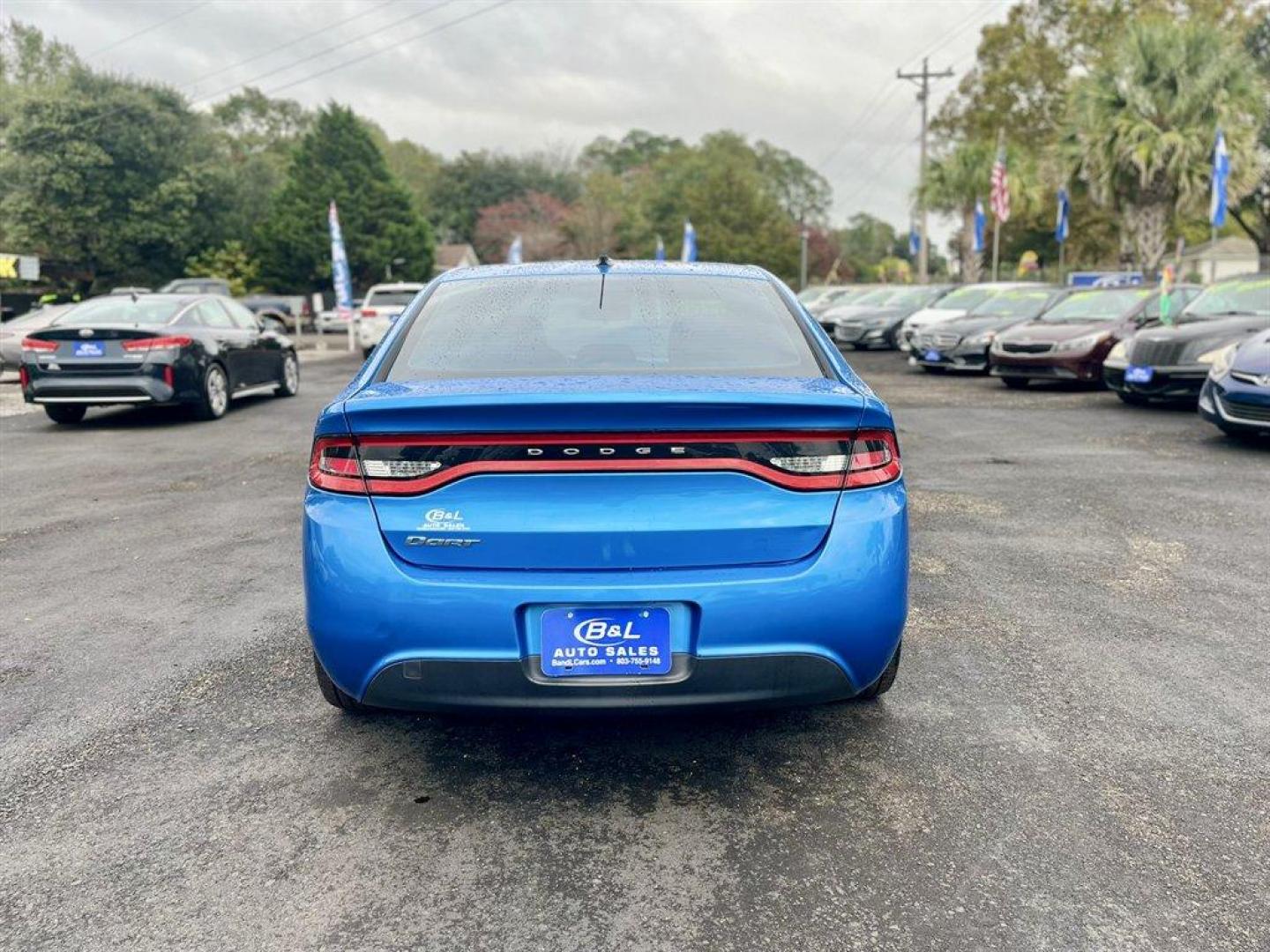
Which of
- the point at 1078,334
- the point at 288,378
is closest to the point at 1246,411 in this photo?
the point at 1078,334

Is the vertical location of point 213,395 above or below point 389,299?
below

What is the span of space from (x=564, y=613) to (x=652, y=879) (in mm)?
679

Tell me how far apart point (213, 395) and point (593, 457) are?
9.75 metres

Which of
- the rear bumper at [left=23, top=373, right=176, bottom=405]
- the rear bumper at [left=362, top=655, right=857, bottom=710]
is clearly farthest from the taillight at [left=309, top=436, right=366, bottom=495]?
the rear bumper at [left=23, top=373, right=176, bottom=405]

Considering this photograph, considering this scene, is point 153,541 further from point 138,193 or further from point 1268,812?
point 138,193

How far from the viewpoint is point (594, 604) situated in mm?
2650

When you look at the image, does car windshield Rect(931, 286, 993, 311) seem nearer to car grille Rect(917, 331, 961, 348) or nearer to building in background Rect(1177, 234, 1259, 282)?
car grille Rect(917, 331, 961, 348)

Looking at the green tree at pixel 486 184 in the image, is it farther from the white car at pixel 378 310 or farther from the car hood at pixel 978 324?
the car hood at pixel 978 324

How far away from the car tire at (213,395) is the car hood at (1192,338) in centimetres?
984

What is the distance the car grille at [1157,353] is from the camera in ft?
35.2

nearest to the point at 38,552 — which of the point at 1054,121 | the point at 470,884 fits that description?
the point at 470,884

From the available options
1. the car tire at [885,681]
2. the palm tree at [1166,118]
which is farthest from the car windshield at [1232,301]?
the palm tree at [1166,118]

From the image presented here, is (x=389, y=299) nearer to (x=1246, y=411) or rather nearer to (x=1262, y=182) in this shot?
(x=1246, y=411)

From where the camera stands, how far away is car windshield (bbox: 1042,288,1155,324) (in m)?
14.2
